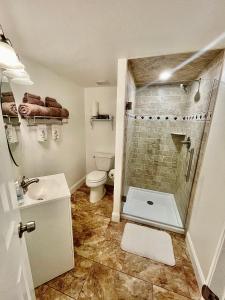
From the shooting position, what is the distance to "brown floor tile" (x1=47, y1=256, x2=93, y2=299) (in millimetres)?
1159

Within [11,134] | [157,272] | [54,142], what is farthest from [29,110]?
[157,272]

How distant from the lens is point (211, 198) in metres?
1.18

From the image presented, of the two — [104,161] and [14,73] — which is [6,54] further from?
[104,161]

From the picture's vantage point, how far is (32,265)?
43.9 inches

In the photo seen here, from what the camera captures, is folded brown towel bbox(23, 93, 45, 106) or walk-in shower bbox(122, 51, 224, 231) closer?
folded brown towel bbox(23, 93, 45, 106)

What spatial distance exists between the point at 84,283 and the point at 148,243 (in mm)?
800

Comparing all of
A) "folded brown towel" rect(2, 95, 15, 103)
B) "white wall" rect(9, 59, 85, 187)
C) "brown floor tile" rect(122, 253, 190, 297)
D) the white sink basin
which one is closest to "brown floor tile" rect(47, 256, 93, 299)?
"brown floor tile" rect(122, 253, 190, 297)

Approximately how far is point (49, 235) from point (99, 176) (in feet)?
4.17

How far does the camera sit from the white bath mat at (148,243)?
147cm

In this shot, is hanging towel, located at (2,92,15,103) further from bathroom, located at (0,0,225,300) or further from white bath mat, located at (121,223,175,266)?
white bath mat, located at (121,223,175,266)

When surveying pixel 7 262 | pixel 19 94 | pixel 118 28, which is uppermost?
pixel 118 28

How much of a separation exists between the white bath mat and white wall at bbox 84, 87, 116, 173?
1487 millimetres

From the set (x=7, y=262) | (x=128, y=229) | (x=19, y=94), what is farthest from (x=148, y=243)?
(x=19, y=94)

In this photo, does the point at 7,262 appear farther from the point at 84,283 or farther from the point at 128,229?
the point at 128,229
